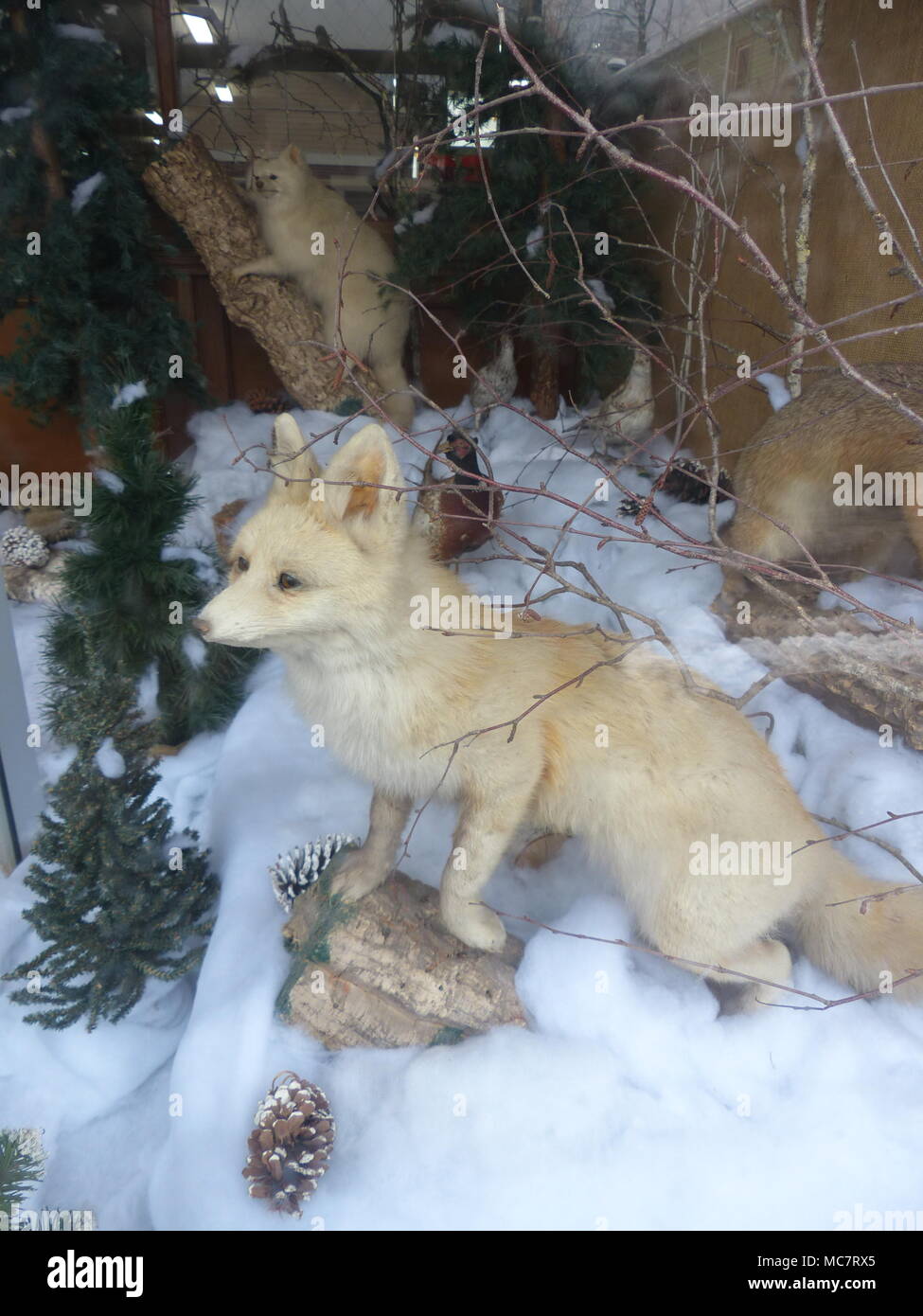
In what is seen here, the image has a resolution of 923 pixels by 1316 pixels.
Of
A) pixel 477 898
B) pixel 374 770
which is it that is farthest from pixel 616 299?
pixel 477 898

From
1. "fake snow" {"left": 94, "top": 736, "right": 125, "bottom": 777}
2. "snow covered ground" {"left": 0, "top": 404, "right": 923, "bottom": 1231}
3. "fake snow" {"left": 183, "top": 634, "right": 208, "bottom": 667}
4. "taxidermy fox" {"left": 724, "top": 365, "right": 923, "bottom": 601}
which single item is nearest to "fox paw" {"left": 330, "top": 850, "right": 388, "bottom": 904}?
"snow covered ground" {"left": 0, "top": 404, "right": 923, "bottom": 1231}

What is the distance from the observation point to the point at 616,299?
140cm

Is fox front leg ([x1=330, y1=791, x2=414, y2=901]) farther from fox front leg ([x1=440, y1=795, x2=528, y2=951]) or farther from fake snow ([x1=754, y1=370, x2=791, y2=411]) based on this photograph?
fake snow ([x1=754, y1=370, x2=791, y2=411])

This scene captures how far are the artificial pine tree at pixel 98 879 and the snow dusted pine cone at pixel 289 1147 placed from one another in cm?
35

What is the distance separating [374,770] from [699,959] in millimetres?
541

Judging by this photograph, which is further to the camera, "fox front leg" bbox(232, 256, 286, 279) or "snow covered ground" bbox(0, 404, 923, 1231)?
"fox front leg" bbox(232, 256, 286, 279)

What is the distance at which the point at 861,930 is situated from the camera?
42.9 inches

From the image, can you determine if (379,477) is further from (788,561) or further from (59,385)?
(59,385)

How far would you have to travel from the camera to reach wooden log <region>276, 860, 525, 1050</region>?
1.06 meters

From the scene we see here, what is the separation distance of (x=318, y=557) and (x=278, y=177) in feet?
3.36

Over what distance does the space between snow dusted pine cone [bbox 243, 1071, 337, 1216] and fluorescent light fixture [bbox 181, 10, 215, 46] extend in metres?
1.66
